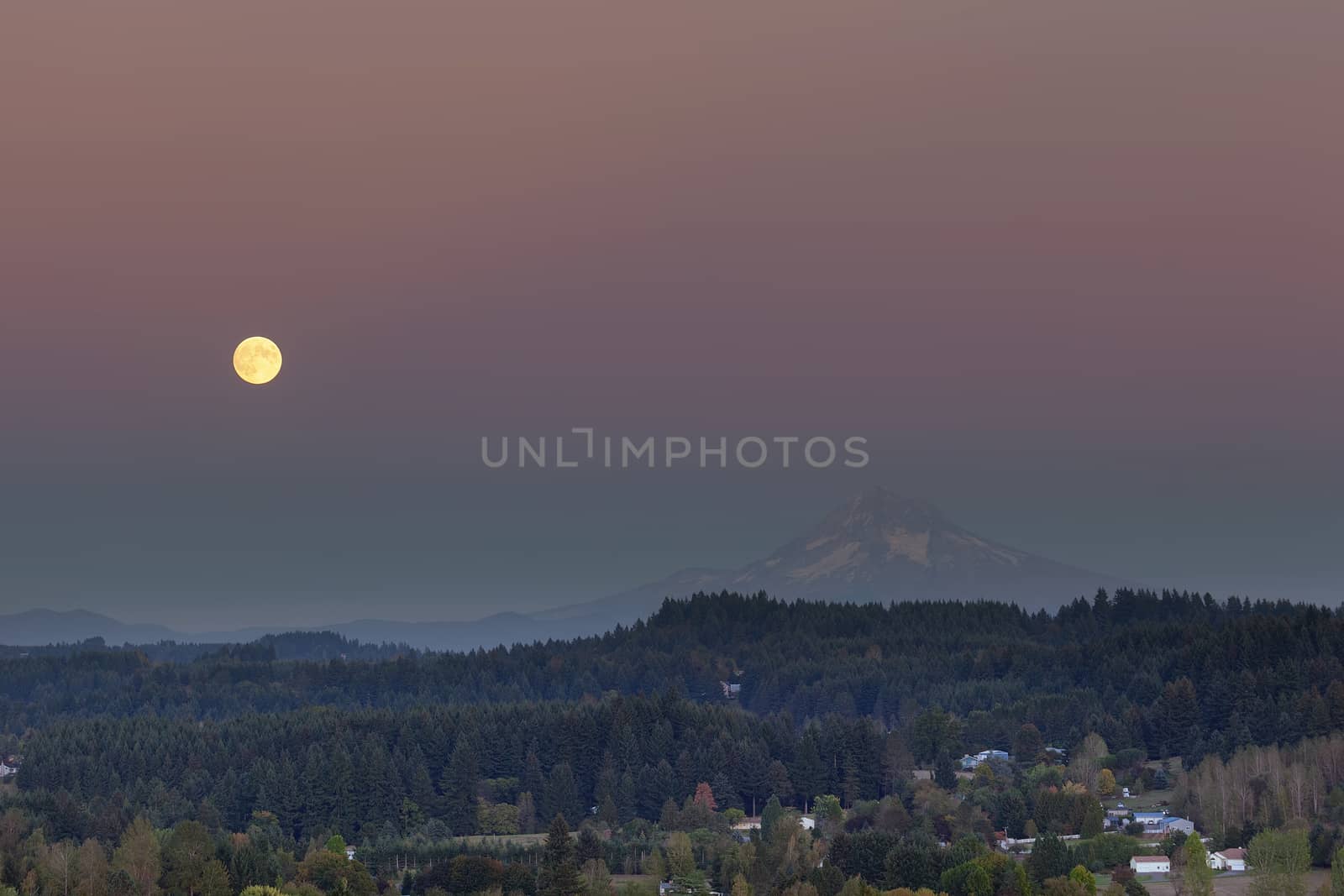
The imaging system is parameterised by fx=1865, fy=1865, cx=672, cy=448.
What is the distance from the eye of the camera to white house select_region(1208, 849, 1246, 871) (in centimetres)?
15650

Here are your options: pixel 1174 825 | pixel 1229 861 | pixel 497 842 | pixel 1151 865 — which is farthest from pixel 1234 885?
pixel 497 842

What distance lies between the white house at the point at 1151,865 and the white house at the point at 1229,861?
378 cm

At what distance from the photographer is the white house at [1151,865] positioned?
153100 millimetres

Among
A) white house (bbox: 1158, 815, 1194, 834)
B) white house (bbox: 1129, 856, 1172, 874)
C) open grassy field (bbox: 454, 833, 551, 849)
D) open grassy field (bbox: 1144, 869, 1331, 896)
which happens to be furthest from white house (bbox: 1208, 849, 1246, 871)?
open grassy field (bbox: 454, 833, 551, 849)

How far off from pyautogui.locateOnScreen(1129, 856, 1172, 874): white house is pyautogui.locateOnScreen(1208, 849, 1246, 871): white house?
3777mm

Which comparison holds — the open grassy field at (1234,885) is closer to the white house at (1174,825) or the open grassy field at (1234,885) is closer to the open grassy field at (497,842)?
the white house at (1174,825)

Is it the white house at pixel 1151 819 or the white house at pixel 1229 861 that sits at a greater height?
the white house at pixel 1151 819

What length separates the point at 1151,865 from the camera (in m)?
155

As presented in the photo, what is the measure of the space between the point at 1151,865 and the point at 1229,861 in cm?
840

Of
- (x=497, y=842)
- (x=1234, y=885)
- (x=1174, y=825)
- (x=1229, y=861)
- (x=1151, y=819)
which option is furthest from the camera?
(x=497, y=842)

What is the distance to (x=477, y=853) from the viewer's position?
6722 inches

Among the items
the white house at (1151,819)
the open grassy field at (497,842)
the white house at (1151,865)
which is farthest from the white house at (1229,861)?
the open grassy field at (497,842)

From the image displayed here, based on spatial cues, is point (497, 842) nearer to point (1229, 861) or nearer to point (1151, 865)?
point (1151, 865)

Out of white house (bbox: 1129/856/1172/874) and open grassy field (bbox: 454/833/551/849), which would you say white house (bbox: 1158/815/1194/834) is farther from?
open grassy field (bbox: 454/833/551/849)
